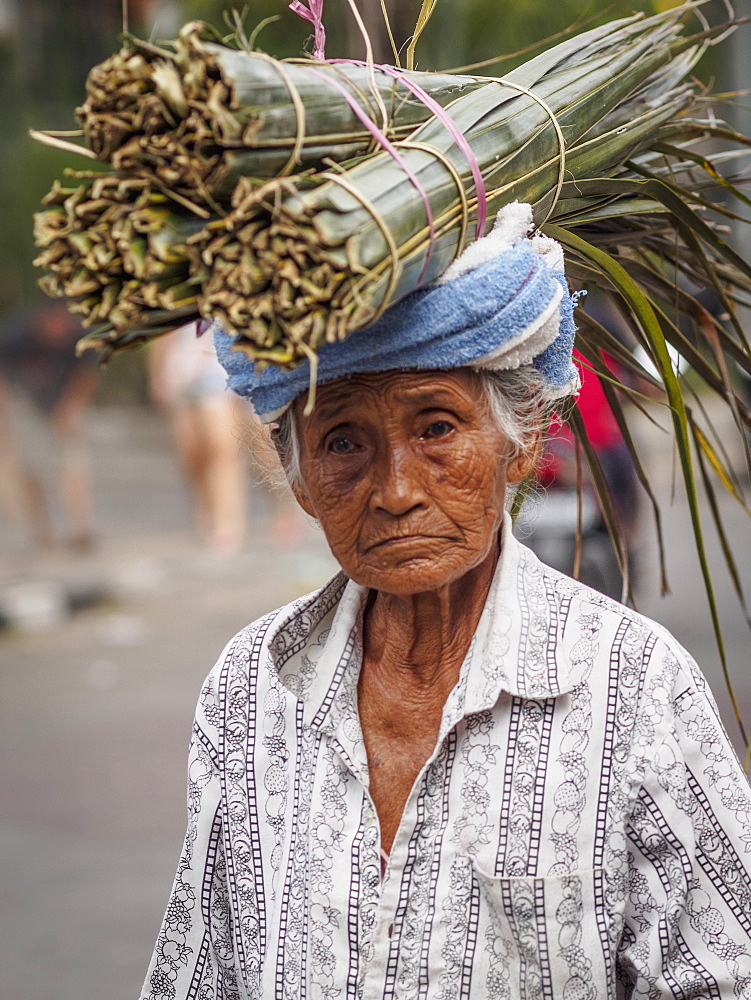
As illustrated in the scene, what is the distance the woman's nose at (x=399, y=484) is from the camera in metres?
1.42

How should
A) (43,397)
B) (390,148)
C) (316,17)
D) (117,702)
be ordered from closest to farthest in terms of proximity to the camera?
(390,148)
(316,17)
(117,702)
(43,397)

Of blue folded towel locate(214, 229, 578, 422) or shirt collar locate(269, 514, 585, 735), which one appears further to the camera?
shirt collar locate(269, 514, 585, 735)

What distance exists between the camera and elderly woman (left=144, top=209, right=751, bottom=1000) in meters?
1.42

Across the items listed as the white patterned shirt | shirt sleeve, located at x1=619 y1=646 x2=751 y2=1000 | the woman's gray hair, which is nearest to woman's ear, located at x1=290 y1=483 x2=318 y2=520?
the woman's gray hair

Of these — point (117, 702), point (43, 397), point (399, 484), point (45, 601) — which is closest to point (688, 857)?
point (399, 484)

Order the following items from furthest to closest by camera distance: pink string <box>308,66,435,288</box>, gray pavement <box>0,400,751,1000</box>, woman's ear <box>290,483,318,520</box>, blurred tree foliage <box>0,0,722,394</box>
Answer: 1. blurred tree foliage <box>0,0,722,394</box>
2. gray pavement <box>0,400,751,1000</box>
3. woman's ear <box>290,483,318,520</box>
4. pink string <box>308,66,435,288</box>

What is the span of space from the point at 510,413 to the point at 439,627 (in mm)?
314

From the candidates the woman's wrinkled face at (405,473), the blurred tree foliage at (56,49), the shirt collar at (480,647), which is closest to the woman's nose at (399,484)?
the woman's wrinkled face at (405,473)

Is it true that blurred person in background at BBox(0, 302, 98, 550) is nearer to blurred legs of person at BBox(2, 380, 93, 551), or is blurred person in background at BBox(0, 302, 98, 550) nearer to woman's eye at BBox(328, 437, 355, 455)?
blurred legs of person at BBox(2, 380, 93, 551)

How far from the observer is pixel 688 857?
56.3 inches

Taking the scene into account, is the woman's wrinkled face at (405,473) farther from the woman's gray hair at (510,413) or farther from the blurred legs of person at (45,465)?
the blurred legs of person at (45,465)

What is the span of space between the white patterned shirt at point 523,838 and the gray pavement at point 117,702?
239 centimetres

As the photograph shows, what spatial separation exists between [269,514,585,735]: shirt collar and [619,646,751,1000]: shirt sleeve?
136mm

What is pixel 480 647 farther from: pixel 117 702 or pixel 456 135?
pixel 117 702
